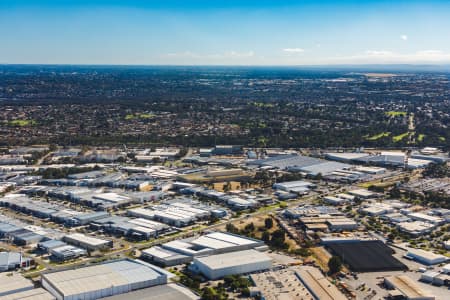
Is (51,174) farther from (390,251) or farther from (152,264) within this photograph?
(390,251)

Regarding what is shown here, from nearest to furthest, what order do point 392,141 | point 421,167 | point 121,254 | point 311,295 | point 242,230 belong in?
1. point 311,295
2. point 121,254
3. point 242,230
4. point 421,167
5. point 392,141

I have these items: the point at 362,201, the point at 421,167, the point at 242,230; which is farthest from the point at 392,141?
the point at 242,230

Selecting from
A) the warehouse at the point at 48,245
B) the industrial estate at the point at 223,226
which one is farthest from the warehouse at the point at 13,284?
the warehouse at the point at 48,245

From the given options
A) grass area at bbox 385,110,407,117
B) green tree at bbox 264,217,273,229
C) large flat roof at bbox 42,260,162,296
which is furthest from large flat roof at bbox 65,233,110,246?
grass area at bbox 385,110,407,117

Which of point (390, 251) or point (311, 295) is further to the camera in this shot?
point (390, 251)

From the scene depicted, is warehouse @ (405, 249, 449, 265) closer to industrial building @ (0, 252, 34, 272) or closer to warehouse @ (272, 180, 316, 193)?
warehouse @ (272, 180, 316, 193)
